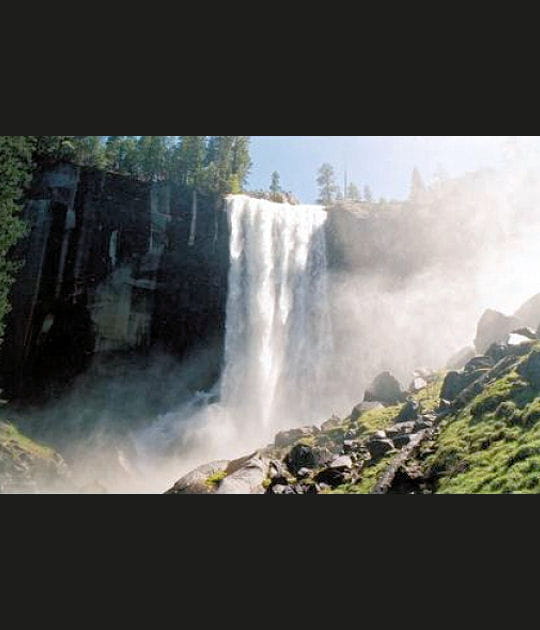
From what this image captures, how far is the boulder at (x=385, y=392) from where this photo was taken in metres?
16.4

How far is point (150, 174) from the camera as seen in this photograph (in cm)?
2819

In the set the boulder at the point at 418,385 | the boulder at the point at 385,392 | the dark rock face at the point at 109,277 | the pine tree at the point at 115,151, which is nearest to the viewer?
the boulder at the point at 385,392

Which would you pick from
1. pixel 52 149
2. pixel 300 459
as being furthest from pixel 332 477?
pixel 52 149

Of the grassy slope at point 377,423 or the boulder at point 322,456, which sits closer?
the grassy slope at point 377,423

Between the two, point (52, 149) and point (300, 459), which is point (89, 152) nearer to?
point (52, 149)

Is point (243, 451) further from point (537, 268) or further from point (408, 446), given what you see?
point (537, 268)

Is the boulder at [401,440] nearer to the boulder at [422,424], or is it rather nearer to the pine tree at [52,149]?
the boulder at [422,424]

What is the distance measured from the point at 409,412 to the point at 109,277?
1511 centimetres

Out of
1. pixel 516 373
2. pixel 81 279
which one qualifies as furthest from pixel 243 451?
pixel 516 373

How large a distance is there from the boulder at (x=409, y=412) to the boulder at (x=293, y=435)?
313cm

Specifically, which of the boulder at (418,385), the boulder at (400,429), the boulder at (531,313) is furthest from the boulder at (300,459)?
the boulder at (531,313)

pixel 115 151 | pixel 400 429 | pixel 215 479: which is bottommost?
pixel 215 479

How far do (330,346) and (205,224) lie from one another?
8.03m

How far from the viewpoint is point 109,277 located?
2327cm
